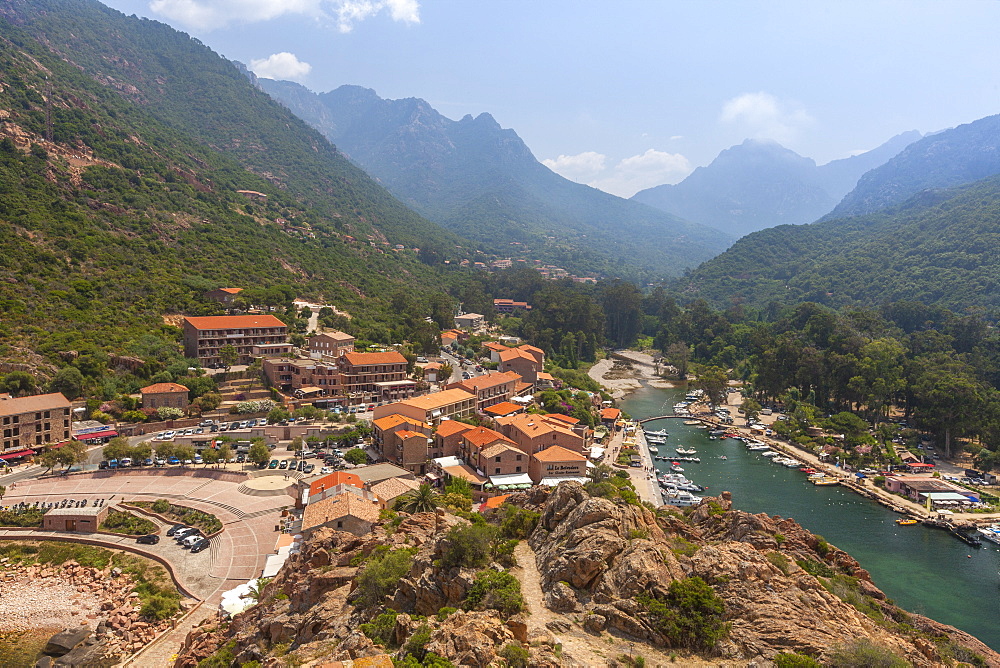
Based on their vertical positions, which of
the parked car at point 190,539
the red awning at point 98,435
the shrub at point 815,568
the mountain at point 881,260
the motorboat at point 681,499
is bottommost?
the motorboat at point 681,499

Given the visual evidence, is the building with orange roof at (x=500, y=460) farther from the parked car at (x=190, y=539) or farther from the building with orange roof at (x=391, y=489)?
the parked car at (x=190, y=539)

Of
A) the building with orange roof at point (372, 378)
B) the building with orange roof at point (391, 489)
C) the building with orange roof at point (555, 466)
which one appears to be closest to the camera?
the building with orange roof at point (391, 489)

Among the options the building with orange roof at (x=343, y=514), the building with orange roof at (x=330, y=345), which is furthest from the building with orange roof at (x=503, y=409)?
the building with orange roof at (x=343, y=514)

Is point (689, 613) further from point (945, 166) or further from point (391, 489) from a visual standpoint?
point (945, 166)

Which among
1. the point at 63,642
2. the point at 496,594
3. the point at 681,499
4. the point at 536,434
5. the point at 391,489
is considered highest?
the point at 496,594

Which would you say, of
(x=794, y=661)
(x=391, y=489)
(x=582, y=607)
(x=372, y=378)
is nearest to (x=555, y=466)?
(x=391, y=489)

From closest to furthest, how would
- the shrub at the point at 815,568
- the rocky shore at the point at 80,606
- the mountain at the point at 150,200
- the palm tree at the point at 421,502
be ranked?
the shrub at the point at 815,568, the rocky shore at the point at 80,606, the palm tree at the point at 421,502, the mountain at the point at 150,200

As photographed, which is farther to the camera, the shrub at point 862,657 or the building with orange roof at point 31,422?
the building with orange roof at point 31,422

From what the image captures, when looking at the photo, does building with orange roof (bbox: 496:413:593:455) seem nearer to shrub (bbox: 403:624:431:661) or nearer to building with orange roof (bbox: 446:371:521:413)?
building with orange roof (bbox: 446:371:521:413)
